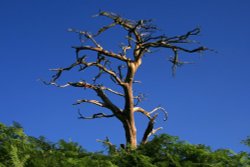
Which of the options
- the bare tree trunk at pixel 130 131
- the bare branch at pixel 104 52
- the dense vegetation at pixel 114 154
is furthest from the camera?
the bare branch at pixel 104 52

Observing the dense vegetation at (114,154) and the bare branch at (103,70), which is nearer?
the dense vegetation at (114,154)

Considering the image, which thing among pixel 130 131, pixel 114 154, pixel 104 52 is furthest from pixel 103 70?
pixel 114 154

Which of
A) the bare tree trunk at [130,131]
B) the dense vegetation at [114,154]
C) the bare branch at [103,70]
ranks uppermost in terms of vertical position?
the bare branch at [103,70]

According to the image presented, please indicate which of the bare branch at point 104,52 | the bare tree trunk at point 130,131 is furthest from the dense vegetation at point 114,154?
the bare branch at point 104,52

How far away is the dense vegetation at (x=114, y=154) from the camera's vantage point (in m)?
3.49

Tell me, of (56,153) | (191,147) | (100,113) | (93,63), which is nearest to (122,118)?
(100,113)

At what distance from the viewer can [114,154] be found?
4719 mm

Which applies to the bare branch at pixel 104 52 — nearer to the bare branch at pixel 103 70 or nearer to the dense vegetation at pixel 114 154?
the bare branch at pixel 103 70

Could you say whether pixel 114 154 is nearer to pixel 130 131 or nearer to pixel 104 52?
pixel 130 131

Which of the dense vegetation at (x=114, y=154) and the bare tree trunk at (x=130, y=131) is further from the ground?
the bare tree trunk at (x=130, y=131)

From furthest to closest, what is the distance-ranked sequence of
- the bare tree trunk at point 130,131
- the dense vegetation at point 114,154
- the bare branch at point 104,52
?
the bare branch at point 104,52, the bare tree trunk at point 130,131, the dense vegetation at point 114,154

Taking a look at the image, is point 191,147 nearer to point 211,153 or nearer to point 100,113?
point 211,153

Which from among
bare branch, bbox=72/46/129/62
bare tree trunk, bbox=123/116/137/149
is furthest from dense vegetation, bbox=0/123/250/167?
bare branch, bbox=72/46/129/62

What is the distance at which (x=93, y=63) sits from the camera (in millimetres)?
14438
